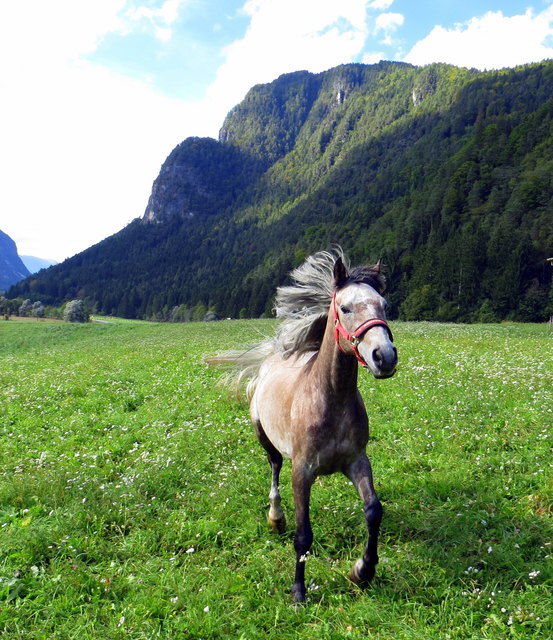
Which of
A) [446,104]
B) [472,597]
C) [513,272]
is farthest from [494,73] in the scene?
[472,597]

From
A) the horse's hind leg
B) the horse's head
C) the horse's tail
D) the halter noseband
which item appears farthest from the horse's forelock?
the horse's hind leg

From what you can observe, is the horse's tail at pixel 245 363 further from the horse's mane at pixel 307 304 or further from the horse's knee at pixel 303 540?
the horse's knee at pixel 303 540

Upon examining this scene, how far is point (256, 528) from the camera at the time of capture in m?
5.39

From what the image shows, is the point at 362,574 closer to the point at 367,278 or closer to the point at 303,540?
the point at 303,540

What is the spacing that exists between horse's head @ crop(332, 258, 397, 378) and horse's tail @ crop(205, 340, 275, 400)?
9.04ft

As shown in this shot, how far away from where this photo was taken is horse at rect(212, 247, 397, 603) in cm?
350

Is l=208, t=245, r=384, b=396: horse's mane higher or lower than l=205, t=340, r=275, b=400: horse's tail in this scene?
higher

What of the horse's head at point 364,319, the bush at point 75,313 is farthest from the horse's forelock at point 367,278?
the bush at point 75,313

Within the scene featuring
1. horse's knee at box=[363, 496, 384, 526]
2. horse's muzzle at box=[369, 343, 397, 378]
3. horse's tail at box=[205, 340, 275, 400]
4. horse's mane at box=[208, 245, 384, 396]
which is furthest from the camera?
horse's tail at box=[205, 340, 275, 400]

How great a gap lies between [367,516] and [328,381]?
142cm

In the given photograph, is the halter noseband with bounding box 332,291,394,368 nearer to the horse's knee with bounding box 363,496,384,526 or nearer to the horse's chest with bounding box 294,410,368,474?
the horse's chest with bounding box 294,410,368,474

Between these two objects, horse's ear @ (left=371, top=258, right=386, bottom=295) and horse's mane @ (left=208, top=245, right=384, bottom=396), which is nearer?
horse's ear @ (left=371, top=258, right=386, bottom=295)

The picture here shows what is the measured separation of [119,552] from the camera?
505 cm

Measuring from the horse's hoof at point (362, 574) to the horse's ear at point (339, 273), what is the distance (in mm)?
2977
